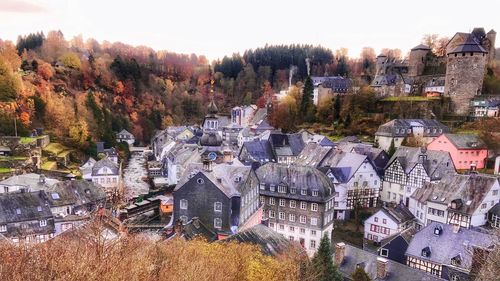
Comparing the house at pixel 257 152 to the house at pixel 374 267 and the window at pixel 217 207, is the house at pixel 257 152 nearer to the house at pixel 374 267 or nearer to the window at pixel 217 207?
the window at pixel 217 207

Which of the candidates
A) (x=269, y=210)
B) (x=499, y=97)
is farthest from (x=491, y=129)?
(x=269, y=210)

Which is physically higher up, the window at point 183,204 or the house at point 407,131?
the house at point 407,131

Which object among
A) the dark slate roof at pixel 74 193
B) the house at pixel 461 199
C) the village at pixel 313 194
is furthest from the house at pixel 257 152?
the house at pixel 461 199

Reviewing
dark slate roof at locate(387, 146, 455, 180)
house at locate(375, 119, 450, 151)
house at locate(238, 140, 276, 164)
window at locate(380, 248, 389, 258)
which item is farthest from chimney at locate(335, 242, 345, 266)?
house at locate(375, 119, 450, 151)

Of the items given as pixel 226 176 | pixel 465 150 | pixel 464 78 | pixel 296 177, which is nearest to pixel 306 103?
pixel 464 78

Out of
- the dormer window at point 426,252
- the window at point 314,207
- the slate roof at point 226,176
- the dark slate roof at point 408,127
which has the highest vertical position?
the dark slate roof at point 408,127

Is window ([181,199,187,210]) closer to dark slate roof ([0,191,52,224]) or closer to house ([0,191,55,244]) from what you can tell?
house ([0,191,55,244])
